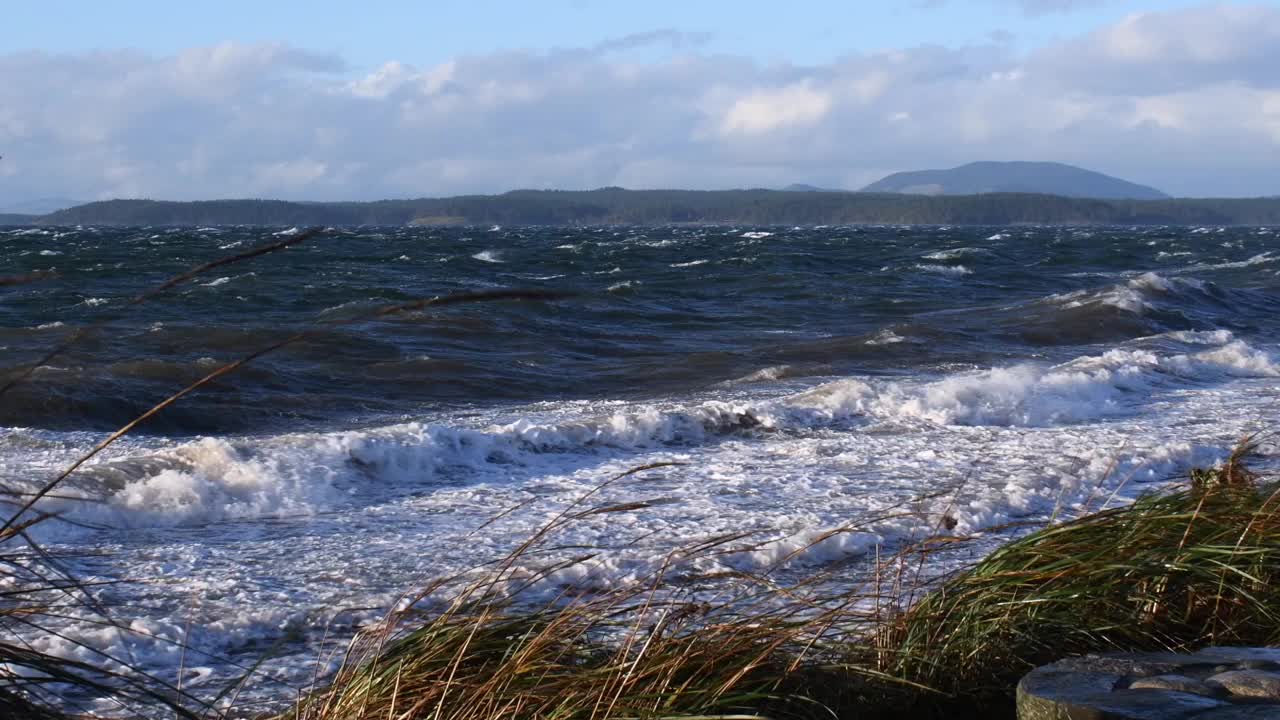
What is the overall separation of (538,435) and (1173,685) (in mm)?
6360

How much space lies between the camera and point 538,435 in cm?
898

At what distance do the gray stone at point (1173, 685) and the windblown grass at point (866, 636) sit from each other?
0.48m

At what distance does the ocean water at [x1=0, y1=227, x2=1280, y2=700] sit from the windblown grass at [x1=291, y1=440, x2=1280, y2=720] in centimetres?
26

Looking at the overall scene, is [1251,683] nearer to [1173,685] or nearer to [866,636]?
[1173,685]

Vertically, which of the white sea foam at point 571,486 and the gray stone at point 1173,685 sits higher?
the gray stone at point 1173,685

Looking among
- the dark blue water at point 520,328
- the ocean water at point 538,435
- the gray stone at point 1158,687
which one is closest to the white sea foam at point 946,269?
the dark blue water at point 520,328

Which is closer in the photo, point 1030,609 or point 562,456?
point 1030,609

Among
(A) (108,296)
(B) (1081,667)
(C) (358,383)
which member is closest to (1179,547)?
(B) (1081,667)

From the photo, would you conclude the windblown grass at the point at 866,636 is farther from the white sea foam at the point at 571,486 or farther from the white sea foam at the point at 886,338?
the white sea foam at the point at 886,338

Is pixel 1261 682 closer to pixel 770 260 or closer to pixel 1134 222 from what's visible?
pixel 770 260

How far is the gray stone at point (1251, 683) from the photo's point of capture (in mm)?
2813

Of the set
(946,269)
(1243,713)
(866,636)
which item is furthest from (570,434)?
(946,269)

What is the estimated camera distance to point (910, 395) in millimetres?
10898

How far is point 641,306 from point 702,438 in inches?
529
